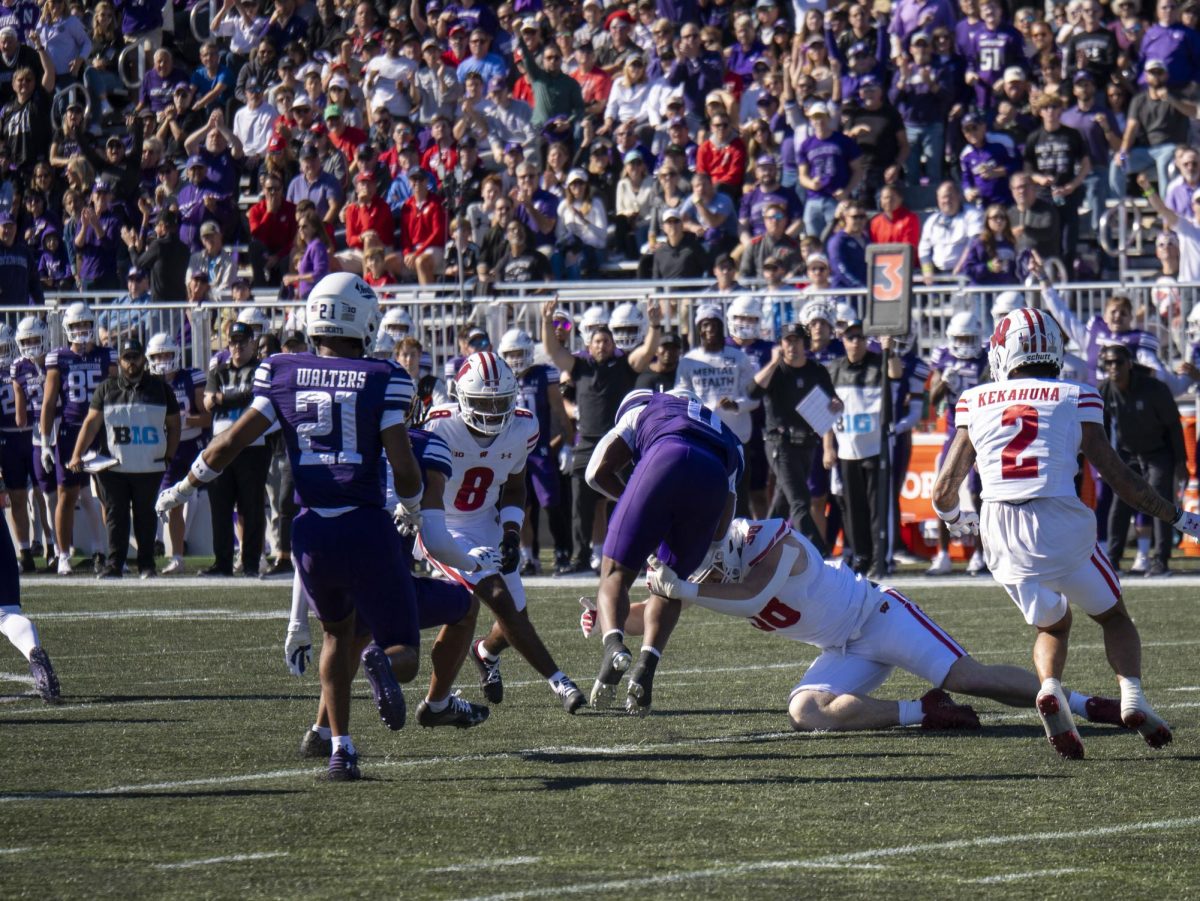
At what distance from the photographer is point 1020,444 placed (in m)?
7.38

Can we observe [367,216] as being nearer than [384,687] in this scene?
No

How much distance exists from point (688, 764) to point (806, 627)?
1.11m

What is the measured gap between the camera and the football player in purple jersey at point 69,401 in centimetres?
1673

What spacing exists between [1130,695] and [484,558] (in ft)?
8.10

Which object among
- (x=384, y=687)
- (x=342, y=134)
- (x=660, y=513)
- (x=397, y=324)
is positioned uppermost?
(x=342, y=134)

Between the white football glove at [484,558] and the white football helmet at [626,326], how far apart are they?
8.13 meters

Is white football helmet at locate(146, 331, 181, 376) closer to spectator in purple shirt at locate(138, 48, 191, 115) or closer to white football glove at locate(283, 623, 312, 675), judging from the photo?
spectator in purple shirt at locate(138, 48, 191, 115)

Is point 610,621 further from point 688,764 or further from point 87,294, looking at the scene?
point 87,294

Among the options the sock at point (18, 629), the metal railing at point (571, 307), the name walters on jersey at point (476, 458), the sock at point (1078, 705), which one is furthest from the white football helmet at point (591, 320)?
the sock at point (1078, 705)

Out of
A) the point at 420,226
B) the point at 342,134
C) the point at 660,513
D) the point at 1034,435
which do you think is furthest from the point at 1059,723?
the point at 342,134

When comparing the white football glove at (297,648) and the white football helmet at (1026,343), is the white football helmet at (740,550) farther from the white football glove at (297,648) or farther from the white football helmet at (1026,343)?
the white football glove at (297,648)

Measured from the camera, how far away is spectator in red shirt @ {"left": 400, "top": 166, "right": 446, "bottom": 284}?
19.3 m

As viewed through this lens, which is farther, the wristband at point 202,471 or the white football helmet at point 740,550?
the white football helmet at point 740,550

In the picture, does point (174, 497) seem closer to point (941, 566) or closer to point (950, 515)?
point (950, 515)
